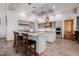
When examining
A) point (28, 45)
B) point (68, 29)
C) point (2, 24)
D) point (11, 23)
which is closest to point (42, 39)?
point (28, 45)

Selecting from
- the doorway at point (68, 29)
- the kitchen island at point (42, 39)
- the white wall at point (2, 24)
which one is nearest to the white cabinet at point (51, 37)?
the kitchen island at point (42, 39)

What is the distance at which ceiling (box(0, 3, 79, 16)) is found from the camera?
1.63 m

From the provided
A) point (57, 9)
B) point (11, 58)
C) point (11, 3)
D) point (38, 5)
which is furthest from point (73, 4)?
point (11, 58)

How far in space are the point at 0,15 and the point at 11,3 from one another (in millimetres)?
311

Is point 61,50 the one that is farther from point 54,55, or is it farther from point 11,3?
point 11,3

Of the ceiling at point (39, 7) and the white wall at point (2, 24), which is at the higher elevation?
the ceiling at point (39, 7)

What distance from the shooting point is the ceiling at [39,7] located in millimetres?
1633

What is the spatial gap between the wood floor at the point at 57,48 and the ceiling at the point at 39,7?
606mm

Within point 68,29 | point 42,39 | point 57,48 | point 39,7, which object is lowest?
point 57,48

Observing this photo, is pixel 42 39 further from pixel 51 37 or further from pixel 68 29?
pixel 68 29

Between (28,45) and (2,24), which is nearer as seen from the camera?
(2,24)

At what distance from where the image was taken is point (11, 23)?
5.62ft

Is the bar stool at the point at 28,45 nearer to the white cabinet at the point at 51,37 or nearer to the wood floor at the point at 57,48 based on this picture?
the wood floor at the point at 57,48

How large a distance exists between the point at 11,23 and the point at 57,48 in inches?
40.2
